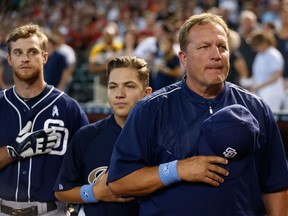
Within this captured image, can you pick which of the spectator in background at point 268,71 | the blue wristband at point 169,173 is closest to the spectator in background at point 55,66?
the spectator in background at point 268,71

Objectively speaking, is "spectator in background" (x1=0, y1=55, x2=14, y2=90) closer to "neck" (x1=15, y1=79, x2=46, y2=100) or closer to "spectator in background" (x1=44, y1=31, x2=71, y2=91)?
"spectator in background" (x1=44, y1=31, x2=71, y2=91)

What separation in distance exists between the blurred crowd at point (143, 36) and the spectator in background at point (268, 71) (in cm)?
1

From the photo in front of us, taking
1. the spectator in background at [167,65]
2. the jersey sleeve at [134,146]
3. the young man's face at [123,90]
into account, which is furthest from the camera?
the spectator in background at [167,65]

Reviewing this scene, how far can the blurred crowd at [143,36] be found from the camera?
27.6 ft

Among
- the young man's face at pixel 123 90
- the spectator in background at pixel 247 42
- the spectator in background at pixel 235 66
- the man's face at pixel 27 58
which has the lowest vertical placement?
the young man's face at pixel 123 90

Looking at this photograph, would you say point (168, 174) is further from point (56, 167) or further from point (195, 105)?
point (56, 167)

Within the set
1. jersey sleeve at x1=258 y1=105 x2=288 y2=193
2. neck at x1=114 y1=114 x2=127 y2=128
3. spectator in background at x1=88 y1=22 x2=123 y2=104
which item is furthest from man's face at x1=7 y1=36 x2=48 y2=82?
spectator in background at x1=88 y1=22 x2=123 y2=104

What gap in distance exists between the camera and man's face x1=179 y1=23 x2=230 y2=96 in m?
2.94

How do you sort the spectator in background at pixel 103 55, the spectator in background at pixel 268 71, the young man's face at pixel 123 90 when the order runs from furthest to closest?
the spectator in background at pixel 103 55
the spectator in background at pixel 268 71
the young man's face at pixel 123 90

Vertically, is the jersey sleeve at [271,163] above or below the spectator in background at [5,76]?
below

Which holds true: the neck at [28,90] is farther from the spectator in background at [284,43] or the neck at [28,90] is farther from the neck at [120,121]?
the spectator in background at [284,43]

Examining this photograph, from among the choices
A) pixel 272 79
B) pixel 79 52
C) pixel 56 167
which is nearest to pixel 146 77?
pixel 56 167

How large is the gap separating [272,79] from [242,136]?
5402mm

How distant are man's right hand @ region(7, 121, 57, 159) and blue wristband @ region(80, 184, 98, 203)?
0.63 metres
